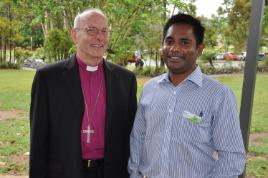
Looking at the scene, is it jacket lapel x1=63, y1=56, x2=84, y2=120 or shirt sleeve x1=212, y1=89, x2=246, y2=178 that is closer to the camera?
shirt sleeve x1=212, y1=89, x2=246, y2=178

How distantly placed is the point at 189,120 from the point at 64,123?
42.2 inches

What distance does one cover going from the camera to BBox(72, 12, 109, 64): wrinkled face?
9.24 feet

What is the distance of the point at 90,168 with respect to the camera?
2.85 metres

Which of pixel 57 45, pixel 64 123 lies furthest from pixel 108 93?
pixel 57 45

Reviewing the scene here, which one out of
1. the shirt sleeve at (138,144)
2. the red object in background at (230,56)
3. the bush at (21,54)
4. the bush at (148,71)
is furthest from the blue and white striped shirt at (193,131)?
the bush at (21,54)

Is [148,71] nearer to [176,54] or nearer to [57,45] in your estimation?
[57,45]

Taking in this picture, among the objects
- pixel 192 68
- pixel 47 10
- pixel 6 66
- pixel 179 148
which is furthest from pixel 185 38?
pixel 6 66

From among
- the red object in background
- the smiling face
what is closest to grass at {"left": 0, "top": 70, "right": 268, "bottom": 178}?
the smiling face

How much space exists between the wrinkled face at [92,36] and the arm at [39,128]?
1.41 feet

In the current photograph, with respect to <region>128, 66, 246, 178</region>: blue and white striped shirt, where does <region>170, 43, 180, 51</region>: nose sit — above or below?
above

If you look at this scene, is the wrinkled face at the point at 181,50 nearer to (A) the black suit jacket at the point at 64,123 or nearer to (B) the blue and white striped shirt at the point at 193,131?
(B) the blue and white striped shirt at the point at 193,131

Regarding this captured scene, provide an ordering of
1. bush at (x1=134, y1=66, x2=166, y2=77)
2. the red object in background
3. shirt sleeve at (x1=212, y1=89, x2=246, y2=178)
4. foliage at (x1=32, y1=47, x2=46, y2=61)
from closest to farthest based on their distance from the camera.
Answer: shirt sleeve at (x1=212, y1=89, x2=246, y2=178) → bush at (x1=134, y1=66, x2=166, y2=77) → foliage at (x1=32, y1=47, x2=46, y2=61) → the red object in background

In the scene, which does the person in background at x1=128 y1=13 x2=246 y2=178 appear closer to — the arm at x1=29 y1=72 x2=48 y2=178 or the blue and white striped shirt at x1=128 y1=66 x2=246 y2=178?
the blue and white striped shirt at x1=128 y1=66 x2=246 y2=178

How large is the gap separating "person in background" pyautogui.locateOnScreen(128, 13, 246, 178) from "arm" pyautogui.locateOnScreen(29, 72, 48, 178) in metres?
0.88
